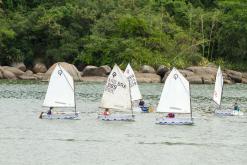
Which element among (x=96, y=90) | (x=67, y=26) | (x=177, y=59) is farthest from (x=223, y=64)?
(x=96, y=90)

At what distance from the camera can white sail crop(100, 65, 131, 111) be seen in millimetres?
60750

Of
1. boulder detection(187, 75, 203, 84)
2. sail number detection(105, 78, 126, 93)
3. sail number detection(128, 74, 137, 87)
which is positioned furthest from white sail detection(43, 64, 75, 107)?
boulder detection(187, 75, 203, 84)

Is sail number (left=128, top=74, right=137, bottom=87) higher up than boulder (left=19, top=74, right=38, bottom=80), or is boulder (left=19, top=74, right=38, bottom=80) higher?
sail number (left=128, top=74, right=137, bottom=87)

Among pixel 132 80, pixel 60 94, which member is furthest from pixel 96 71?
pixel 60 94

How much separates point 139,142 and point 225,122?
536 inches

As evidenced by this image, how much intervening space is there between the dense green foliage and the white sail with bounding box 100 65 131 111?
46926 mm

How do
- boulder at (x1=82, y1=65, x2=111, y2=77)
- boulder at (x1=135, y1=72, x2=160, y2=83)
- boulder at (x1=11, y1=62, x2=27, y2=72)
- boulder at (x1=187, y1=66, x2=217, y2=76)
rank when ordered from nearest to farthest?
boulder at (x1=135, y1=72, x2=160, y2=83) → boulder at (x1=82, y1=65, x2=111, y2=77) → boulder at (x1=187, y1=66, x2=217, y2=76) → boulder at (x1=11, y1=62, x2=27, y2=72)

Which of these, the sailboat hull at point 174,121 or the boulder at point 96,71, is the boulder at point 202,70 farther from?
the sailboat hull at point 174,121

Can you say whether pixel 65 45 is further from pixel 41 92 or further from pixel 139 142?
pixel 139 142

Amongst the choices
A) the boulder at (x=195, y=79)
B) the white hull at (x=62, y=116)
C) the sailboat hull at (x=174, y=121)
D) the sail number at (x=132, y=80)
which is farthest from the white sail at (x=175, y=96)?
the boulder at (x=195, y=79)

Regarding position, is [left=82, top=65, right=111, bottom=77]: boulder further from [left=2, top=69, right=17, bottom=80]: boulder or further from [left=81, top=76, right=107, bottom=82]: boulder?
[left=2, top=69, right=17, bottom=80]: boulder

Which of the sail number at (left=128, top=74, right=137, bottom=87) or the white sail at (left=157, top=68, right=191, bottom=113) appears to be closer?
the white sail at (left=157, top=68, right=191, bottom=113)

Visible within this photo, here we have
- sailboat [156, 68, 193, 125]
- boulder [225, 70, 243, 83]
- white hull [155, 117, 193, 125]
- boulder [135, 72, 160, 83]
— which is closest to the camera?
white hull [155, 117, 193, 125]

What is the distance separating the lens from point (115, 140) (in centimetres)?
5166
